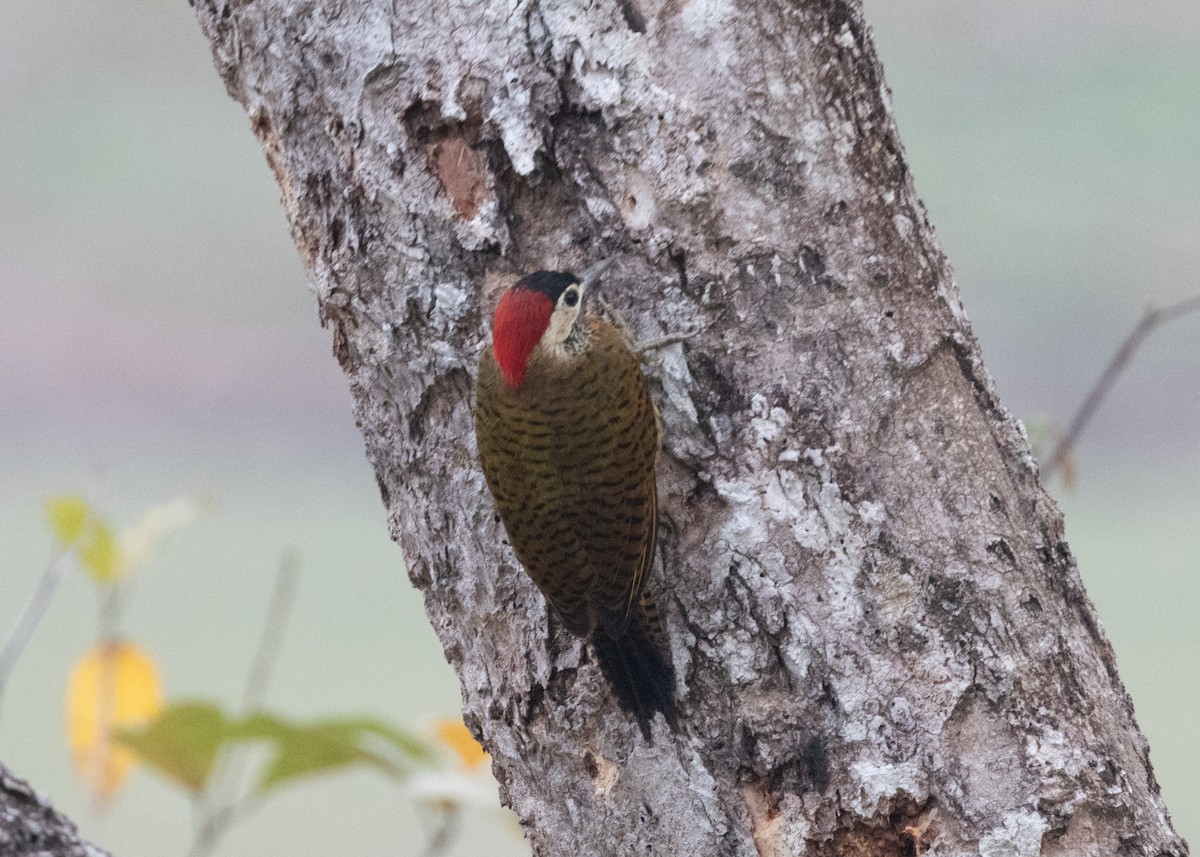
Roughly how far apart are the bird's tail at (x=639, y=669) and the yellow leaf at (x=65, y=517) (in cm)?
122

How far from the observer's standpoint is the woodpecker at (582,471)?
6.29 feet

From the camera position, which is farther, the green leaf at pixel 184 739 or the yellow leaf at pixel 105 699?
the yellow leaf at pixel 105 699

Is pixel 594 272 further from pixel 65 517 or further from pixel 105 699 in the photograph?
pixel 105 699

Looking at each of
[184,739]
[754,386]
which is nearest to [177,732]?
[184,739]

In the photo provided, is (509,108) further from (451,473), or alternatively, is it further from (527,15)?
(451,473)

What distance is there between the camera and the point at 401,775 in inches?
87.4

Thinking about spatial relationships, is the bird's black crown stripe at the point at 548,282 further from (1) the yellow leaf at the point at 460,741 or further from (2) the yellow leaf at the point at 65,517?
(1) the yellow leaf at the point at 460,741

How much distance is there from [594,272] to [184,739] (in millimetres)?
1153

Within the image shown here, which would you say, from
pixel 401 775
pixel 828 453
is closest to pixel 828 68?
pixel 828 453

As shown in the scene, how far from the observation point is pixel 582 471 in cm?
210

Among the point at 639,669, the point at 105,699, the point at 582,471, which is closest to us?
the point at 639,669

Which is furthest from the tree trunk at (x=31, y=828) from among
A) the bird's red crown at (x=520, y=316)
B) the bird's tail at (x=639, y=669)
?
the bird's red crown at (x=520, y=316)

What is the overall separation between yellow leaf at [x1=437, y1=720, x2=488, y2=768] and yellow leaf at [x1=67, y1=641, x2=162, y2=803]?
25.8 inches

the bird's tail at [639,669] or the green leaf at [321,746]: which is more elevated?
the bird's tail at [639,669]
